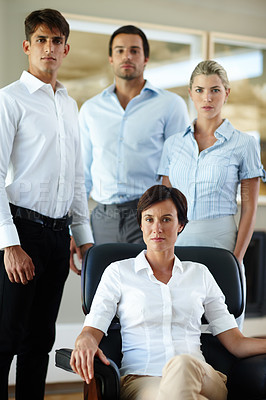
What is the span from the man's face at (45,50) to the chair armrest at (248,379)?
1.34 meters

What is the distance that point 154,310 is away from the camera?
192 centimetres

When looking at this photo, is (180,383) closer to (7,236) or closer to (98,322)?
(98,322)

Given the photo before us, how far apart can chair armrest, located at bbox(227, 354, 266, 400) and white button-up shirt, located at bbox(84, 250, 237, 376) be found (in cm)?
13

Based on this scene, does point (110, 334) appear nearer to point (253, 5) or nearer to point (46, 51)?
point (46, 51)

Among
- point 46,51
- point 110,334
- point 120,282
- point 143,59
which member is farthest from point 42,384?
point 143,59

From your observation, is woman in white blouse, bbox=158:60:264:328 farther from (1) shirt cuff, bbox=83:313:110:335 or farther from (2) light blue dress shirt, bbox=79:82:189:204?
(1) shirt cuff, bbox=83:313:110:335

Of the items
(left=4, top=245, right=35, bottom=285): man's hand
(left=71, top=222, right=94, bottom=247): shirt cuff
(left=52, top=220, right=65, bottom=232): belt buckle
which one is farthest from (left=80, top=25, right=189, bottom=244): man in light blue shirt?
(left=4, top=245, right=35, bottom=285): man's hand

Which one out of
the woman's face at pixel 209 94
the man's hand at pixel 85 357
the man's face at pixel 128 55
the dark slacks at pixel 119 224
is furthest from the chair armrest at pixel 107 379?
the man's face at pixel 128 55

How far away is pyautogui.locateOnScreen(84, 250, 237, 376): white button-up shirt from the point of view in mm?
1888

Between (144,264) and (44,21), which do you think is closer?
(144,264)

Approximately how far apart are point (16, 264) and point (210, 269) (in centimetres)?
76

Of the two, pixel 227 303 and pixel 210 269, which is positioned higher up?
pixel 210 269

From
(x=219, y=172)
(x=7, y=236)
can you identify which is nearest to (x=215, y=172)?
(x=219, y=172)

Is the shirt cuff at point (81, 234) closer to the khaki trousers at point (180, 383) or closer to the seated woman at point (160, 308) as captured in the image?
the seated woman at point (160, 308)
